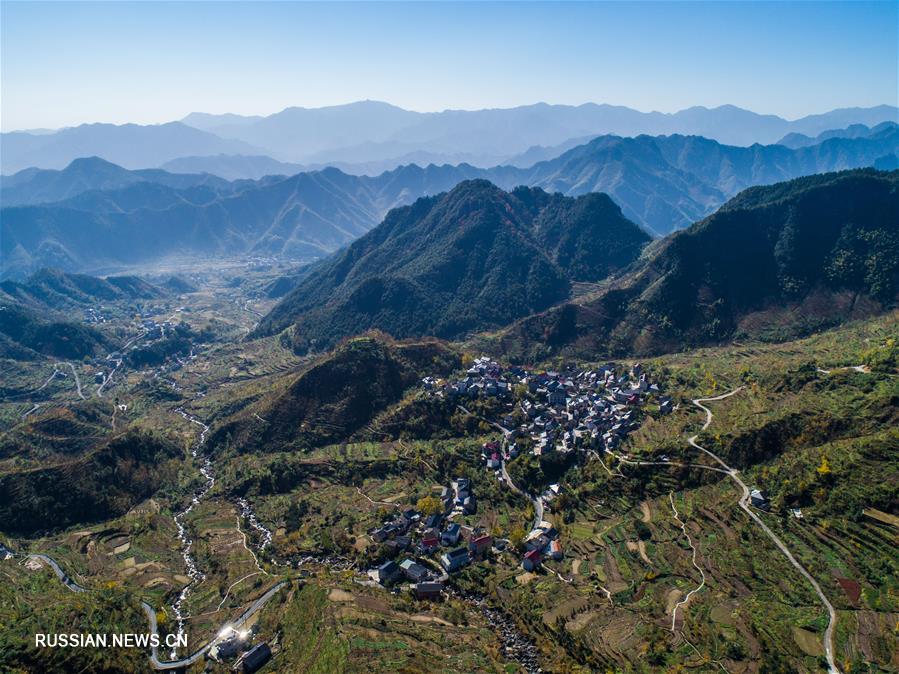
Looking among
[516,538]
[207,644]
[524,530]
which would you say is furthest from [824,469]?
[207,644]

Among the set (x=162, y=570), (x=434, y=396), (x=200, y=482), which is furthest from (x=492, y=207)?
(x=162, y=570)

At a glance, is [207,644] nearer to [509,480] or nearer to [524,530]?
[524,530]

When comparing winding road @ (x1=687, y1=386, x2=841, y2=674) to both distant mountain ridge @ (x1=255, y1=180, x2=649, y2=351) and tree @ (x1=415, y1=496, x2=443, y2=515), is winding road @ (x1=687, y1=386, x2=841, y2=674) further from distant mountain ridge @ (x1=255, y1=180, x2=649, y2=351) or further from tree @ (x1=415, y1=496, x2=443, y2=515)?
distant mountain ridge @ (x1=255, y1=180, x2=649, y2=351)

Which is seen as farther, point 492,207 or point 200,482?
point 492,207

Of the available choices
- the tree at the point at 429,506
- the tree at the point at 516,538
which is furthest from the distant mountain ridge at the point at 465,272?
the tree at the point at 516,538

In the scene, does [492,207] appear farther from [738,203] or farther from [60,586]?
[60,586]

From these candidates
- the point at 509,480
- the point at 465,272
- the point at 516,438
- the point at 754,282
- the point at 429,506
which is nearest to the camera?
the point at 429,506
